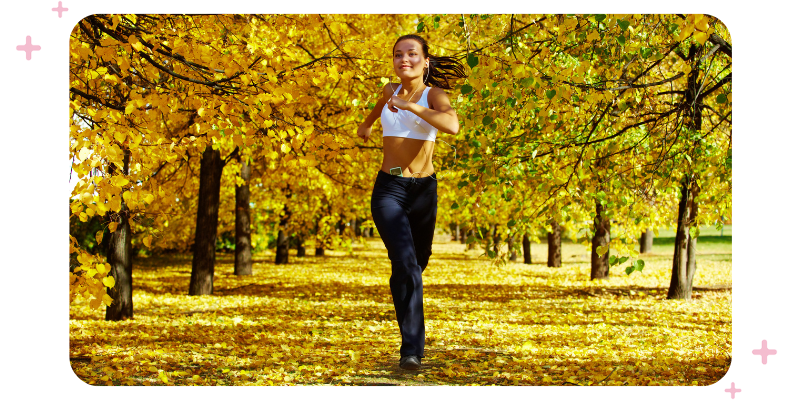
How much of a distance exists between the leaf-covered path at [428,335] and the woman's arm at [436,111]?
147 cm

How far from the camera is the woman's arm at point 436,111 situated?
3.58m

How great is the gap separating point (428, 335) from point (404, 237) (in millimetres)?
2512

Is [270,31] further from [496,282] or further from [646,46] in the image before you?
[496,282]

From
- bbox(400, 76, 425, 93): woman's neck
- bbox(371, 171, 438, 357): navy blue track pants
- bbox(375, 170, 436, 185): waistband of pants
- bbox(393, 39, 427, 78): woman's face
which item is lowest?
bbox(371, 171, 438, 357): navy blue track pants

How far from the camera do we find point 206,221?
11.1 m

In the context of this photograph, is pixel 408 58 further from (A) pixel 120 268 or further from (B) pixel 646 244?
(B) pixel 646 244

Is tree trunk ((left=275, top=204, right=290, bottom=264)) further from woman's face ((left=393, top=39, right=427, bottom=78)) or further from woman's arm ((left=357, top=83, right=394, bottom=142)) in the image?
woman's face ((left=393, top=39, right=427, bottom=78))

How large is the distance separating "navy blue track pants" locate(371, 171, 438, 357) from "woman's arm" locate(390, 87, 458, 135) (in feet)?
1.24

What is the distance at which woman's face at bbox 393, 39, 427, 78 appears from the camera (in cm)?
388

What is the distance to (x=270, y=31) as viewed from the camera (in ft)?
17.9

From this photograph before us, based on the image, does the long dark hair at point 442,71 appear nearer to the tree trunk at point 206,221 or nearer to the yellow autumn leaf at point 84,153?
the yellow autumn leaf at point 84,153

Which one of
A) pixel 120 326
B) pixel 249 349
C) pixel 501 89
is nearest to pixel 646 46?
pixel 501 89
